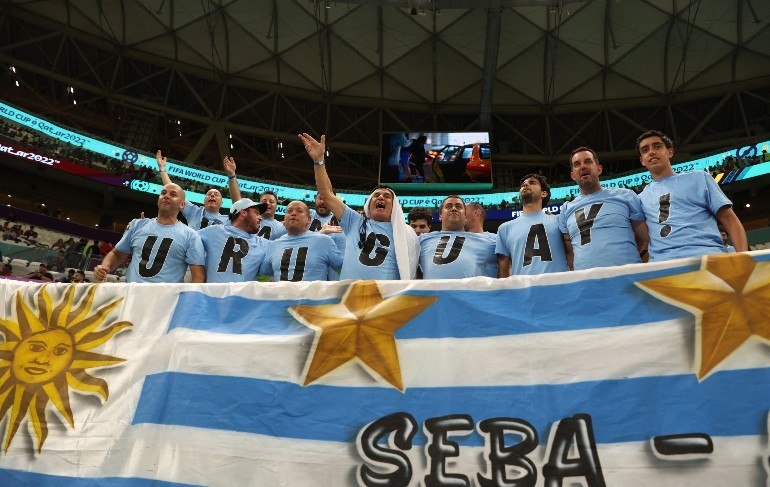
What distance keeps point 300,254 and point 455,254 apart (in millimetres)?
1457

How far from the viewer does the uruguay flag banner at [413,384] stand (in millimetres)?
2020

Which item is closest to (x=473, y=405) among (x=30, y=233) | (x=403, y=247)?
(x=403, y=247)

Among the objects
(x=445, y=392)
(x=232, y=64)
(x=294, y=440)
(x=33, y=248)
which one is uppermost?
(x=232, y=64)

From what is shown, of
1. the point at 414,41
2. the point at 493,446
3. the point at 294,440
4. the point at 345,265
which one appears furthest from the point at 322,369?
the point at 414,41

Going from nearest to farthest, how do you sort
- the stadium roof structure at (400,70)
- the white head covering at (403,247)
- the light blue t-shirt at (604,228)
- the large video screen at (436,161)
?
the light blue t-shirt at (604,228) → the white head covering at (403,247) → the stadium roof structure at (400,70) → the large video screen at (436,161)

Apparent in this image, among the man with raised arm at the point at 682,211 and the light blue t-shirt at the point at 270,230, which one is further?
the light blue t-shirt at the point at 270,230

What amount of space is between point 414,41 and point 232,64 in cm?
870

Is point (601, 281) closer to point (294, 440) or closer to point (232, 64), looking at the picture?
point (294, 440)

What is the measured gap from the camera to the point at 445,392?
2260 millimetres

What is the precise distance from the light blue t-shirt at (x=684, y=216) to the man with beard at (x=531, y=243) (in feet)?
2.20

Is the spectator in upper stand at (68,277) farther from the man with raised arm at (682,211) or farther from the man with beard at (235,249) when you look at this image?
the man with raised arm at (682,211)

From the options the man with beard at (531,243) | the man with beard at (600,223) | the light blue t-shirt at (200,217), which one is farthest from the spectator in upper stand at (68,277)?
the man with beard at (600,223)

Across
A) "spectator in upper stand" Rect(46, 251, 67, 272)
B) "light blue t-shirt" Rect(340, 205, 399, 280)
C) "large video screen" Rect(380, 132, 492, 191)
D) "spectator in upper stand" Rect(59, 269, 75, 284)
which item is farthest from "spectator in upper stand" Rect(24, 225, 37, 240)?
"light blue t-shirt" Rect(340, 205, 399, 280)

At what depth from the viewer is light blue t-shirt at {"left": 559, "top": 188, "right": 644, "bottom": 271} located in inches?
139
